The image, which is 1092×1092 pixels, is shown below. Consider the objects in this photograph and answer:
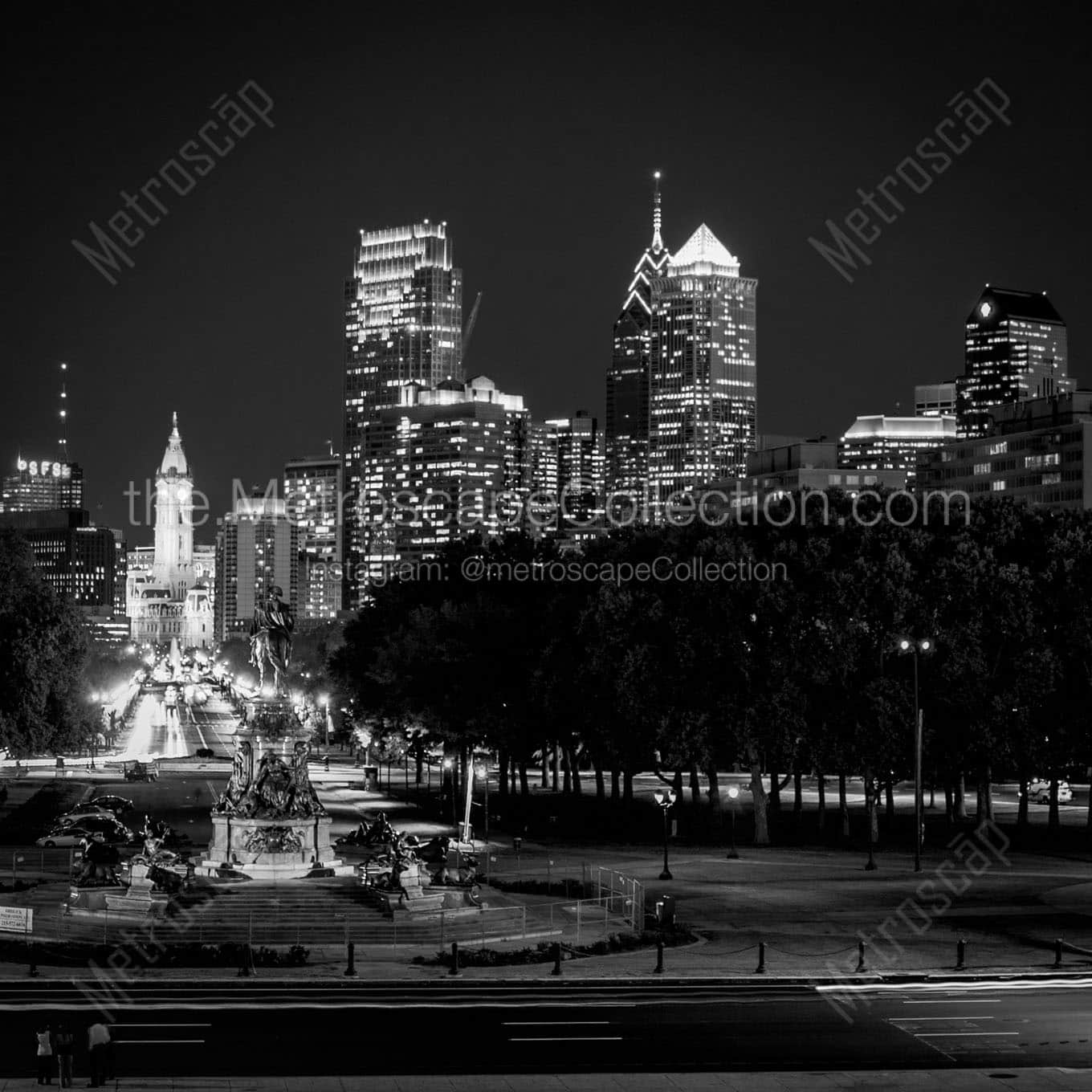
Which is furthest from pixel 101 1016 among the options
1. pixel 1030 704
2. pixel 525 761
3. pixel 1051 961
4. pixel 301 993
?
pixel 525 761

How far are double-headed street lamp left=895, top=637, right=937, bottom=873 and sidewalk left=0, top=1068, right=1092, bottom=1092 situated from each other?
103ft

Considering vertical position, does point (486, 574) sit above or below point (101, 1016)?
above

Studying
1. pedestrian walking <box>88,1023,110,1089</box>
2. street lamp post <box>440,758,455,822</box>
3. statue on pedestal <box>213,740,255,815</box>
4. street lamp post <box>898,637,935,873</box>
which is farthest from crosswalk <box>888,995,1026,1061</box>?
street lamp post <box>440,758,455,822</box>

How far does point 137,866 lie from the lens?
48.9 metres

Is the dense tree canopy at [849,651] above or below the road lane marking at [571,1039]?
above

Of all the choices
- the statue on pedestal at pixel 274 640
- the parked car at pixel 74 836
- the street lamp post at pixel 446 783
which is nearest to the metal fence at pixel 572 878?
the statue on pedestal at pixel 274 640

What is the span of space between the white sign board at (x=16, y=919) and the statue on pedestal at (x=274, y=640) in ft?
39.1

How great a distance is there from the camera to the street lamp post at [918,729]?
6481cm

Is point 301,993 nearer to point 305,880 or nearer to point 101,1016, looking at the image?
point 101,1016

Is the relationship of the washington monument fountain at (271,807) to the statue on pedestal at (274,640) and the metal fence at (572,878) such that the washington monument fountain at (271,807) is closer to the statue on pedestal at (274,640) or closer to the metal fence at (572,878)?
the statue on pedestal at (274,640)

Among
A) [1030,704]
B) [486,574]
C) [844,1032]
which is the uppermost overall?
[486,574]

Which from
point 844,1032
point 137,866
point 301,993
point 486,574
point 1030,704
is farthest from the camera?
point 486,574

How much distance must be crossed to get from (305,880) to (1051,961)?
67.9ft

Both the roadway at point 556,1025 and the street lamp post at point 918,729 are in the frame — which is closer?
the roadway at point 556,1025
